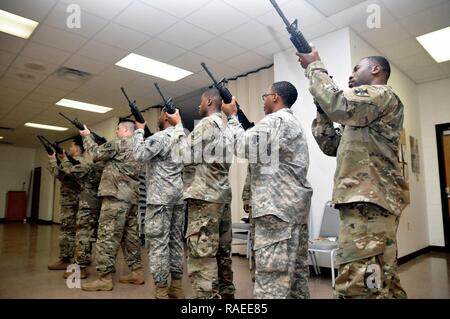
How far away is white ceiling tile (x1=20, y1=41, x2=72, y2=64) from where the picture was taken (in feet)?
13.1

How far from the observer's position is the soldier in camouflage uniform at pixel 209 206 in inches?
76.5

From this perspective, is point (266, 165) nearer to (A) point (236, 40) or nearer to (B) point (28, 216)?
(A) point (236, 40)

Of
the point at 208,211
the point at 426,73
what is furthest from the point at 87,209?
the point at 426,73

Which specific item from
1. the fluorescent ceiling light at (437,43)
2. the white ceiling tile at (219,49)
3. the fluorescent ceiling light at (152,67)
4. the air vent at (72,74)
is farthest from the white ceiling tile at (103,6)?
the fluorescent ceiling light at (437,43)

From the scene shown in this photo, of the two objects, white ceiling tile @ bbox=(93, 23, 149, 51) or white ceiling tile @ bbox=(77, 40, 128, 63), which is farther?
white ceiling tile @ bbox=(77, 40, 128, 63)

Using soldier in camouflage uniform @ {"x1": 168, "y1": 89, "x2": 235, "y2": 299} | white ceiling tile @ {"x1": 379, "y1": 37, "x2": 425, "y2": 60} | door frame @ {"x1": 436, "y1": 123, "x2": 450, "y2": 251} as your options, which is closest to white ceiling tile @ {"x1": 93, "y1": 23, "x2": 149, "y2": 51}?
soldier in camouflage uniform @ {"x1": 168, "y1": 89, "x2": 235, "y2": 299}

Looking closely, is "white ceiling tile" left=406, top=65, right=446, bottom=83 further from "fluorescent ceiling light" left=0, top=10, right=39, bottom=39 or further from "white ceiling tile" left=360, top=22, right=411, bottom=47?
"fluorescent ceiling light" left=0, top=10, right=39, bottom=39

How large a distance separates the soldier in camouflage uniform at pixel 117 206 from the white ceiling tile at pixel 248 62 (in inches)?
76.3

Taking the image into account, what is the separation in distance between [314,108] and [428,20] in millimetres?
1505

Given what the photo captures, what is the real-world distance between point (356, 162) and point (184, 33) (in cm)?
295

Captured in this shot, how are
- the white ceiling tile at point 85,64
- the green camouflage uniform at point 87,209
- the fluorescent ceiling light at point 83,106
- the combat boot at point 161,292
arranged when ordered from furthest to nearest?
1. the fluorescent ceiling light at point 83,106
2. the white ceiling tile at point 85,64
3. the green camouflage uniform at point 87,209
4. the combat boot at point 161,292

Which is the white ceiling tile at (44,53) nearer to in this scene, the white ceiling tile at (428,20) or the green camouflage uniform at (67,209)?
the green camouflage uniform at (67,209)

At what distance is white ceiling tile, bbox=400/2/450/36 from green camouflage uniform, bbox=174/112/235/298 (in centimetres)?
262

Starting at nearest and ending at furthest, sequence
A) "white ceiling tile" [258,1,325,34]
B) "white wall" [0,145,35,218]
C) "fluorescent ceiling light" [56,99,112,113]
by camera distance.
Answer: "white ceiling tile" [258,1,325,34], "fluorescent ceiling light" [56,99,112,113], "white wall" [0,145,35,218]
